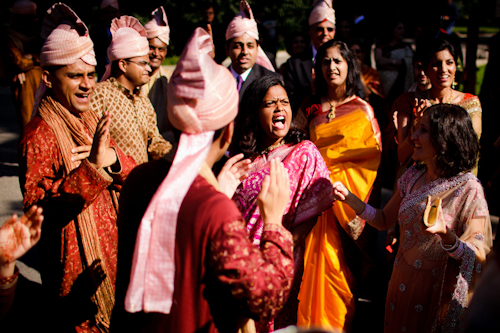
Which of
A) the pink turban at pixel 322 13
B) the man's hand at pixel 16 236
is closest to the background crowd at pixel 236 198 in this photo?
the man's hand at pixel 16 236

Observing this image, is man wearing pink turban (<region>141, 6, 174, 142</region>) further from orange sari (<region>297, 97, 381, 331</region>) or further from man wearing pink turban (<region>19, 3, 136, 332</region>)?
man wearing pink turban (<region>19, 3, 136, 332</region>)

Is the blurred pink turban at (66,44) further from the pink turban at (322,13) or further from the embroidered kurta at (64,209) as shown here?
the pink turban at (322,13)

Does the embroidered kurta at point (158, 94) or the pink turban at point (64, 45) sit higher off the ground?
the pink turban at point (64, 45)

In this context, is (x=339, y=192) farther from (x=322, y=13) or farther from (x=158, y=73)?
(x=322, y=13)

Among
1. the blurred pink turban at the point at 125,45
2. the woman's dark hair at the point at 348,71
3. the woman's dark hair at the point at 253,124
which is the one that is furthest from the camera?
the woman's dark hair at the point at 348,71

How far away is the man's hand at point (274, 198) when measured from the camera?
1.57m

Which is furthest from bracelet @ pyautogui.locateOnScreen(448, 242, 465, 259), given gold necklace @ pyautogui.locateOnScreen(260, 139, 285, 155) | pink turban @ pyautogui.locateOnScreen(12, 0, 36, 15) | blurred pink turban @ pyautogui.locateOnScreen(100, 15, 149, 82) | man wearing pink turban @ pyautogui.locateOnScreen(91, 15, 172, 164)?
pink turban @ pyautogui.locateOnScreen(12, 0, 36, 15)

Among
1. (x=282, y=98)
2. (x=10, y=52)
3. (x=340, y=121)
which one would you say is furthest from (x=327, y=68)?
(x=10, y=52)

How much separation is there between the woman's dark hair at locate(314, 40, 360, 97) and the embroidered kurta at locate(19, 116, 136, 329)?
1.74m

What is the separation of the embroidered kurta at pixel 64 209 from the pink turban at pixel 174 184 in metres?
0.71

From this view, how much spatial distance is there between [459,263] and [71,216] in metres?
1.87

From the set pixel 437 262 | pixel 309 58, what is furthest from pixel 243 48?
pixel 437 262

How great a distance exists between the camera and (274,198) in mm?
1586

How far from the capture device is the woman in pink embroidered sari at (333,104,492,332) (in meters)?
2.08
